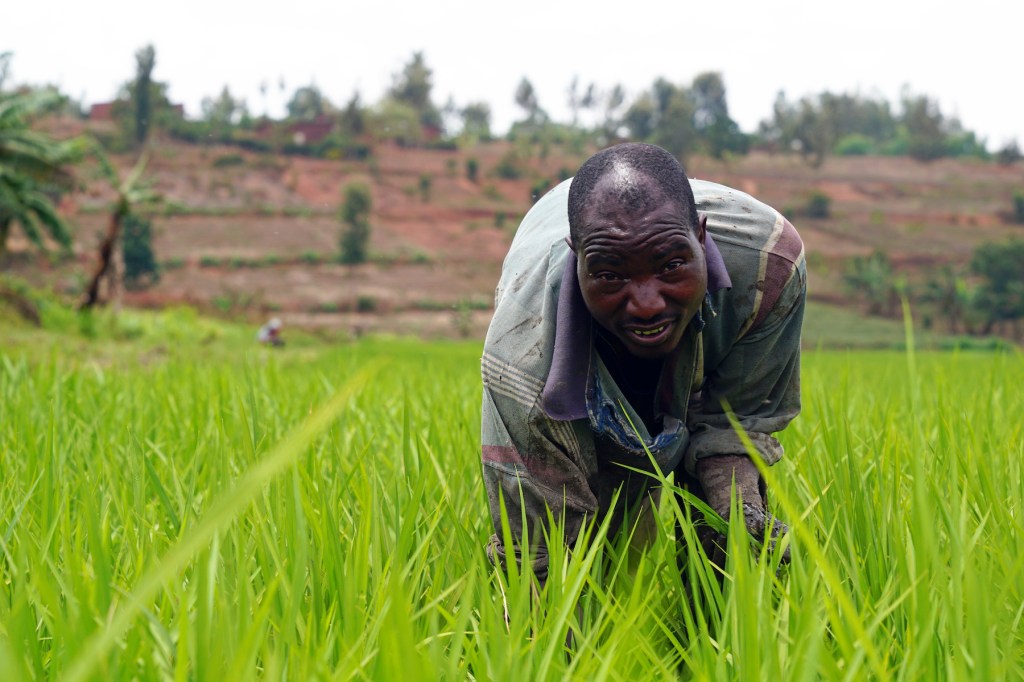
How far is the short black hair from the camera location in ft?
3.79

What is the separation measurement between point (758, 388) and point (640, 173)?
49 centimetres

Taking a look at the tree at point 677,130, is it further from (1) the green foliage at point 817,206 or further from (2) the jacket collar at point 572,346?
(2) the jacket collar at point 572,346

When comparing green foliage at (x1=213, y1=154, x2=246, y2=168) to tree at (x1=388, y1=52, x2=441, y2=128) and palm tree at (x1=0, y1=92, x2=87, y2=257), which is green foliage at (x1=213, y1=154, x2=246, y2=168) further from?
palm tree at (x1=0, y1=92, x2=87, y2=257)

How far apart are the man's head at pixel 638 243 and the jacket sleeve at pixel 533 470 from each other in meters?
0.19

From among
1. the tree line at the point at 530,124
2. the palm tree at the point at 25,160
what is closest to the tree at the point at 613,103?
the tree line at the point at 530,124

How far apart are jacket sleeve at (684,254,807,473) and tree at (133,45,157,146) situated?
41.7 metres

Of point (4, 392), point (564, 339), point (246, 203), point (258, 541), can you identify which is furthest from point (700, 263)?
point (246, 203)

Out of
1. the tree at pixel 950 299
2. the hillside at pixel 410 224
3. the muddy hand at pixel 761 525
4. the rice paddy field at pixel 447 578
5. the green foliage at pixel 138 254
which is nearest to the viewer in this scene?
the rice paddy field at pixel 447 578

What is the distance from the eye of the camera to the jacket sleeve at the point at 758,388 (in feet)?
4.71

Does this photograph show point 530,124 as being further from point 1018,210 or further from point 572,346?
point 572,346

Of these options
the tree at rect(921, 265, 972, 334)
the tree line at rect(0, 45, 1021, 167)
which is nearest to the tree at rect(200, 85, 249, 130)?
the tree line at rect(0, 45, 1021, 167)

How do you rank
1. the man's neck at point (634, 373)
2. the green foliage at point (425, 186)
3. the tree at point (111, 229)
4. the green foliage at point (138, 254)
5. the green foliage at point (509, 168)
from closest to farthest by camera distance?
the man's neck at point (634, 373), the tree at point (111, 229), the green foliage at point (138, 254), the green foliage at point (425, 186), the green foliage at point (509, 168)

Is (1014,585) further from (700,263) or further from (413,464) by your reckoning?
(413,464)

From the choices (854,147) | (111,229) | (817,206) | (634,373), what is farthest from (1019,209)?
(634,373)
